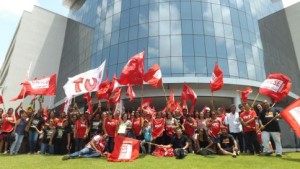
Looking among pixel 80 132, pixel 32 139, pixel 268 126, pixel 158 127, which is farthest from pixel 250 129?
pixel 32 139

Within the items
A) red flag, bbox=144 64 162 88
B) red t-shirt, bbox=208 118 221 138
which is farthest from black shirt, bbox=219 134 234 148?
red flag, bbox=144 64 162 88

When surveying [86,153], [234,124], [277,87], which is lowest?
[86,153]

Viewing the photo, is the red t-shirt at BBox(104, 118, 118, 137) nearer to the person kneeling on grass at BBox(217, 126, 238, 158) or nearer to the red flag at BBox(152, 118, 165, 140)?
the red flag at BBox(152, 118, 165, 140)

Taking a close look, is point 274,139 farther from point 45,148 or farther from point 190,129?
point 45,148

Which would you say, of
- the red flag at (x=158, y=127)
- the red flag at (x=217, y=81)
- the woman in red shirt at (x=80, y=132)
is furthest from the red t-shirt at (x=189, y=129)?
the woman in red shirt at (x=80, y=132)

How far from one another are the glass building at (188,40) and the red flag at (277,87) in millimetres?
13084

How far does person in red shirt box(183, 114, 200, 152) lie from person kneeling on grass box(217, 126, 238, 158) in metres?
0.86

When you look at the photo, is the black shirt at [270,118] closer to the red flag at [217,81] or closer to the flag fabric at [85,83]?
the red flag at [217,81]

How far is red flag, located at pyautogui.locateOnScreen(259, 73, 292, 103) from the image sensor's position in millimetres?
10922

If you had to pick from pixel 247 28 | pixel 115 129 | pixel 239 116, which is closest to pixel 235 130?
pixel 239 116

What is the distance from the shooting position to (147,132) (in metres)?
11.0

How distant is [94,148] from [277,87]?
23.8ft

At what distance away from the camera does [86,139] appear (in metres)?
11.5

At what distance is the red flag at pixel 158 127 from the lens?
36.0 feet
